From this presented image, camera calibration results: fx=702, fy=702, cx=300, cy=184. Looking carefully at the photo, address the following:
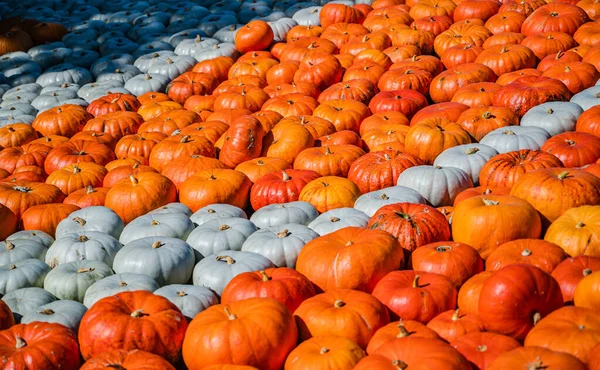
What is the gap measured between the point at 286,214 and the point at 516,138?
244cm

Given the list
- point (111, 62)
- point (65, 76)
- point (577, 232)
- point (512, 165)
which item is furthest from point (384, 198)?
point (65, 76)

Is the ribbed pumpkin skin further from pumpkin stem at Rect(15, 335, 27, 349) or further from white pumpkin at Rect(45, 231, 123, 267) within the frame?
white pumpkin at Rect(45, 231, 123, 267)

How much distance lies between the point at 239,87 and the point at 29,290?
465 centimetres

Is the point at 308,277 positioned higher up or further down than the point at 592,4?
further down

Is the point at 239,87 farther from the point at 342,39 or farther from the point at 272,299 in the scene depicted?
the point at 272,299

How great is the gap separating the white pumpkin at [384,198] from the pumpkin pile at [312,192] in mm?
26

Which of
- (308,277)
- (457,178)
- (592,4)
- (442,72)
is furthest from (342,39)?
(308,277)

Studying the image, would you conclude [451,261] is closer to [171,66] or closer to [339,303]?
[339,303]

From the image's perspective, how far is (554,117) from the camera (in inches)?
280

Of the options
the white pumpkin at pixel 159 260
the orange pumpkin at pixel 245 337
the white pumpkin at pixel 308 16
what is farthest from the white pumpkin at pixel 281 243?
the white pumpkin at pixel 308 16

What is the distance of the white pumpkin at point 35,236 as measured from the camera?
618 centimetres

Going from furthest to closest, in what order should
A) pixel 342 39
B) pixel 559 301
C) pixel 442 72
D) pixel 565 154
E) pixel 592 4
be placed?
pixel 342 39, pixel 592 4, pixel 442 72, pixel 565 154, pixel 559 301

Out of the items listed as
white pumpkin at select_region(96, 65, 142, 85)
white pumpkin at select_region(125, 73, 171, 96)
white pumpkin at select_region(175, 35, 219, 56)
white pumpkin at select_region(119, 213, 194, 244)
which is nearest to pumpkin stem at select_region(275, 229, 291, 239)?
white pumpkin at select_region(119, 213, 194, 244)

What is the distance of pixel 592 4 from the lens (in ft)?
31.9
